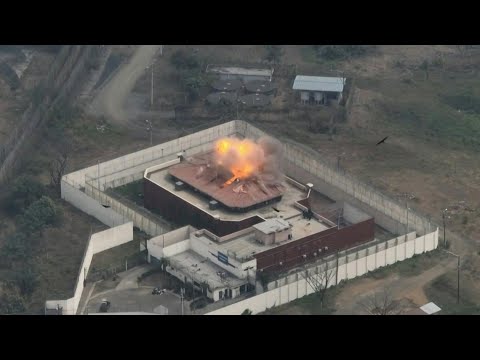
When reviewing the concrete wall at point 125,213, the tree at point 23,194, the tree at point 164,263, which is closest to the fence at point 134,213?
the concrete wall at point 125,213

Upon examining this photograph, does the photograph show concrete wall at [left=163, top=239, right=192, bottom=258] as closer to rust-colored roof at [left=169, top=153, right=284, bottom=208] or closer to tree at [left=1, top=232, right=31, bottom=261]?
rust-colored roof at [left=169, top=153, right=284, bottom=208]

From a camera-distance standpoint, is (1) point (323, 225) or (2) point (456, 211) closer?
(1) point (323, 225)

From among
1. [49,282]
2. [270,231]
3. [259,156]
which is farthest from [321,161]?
[49,282]

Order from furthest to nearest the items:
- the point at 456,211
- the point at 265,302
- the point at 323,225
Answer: the point at 456,211, the point at 323,225, the point at 265,302

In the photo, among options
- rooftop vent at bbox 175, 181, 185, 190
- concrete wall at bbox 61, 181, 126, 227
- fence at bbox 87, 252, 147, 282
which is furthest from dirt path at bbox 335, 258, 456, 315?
concrete wall at bbox 61, 181, 126, 227

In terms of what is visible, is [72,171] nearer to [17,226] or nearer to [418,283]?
[17,226]

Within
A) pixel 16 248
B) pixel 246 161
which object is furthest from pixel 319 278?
pixel 16 248
